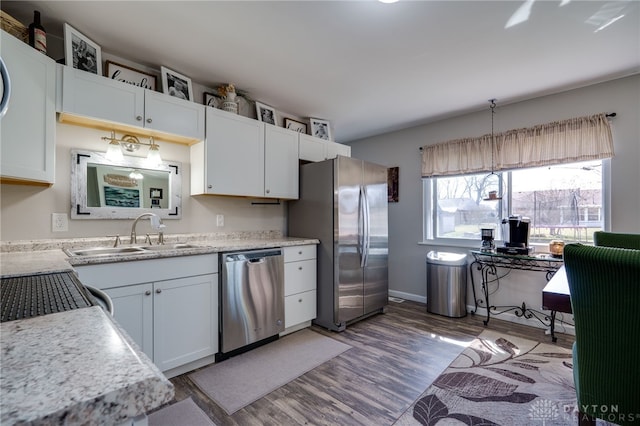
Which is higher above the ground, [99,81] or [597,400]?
[99,81]

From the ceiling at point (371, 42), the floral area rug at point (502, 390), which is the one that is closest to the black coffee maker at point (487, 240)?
the floral area rug at point (502, 390)

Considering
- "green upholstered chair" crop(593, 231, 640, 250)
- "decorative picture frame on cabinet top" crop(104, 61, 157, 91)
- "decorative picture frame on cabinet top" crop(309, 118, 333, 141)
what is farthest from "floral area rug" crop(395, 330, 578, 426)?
"decorative picture frame on cabinet top" crop(104, 61, 157, 91)

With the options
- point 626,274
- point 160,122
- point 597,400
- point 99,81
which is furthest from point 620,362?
point 99,81

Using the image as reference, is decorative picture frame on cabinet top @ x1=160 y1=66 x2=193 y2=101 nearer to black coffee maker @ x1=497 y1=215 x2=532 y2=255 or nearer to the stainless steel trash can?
the stainless steel trash can

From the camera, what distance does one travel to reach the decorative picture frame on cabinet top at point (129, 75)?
224 centimetres

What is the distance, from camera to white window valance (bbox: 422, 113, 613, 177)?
110 inches

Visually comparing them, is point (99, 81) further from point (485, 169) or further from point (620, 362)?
point (485, 169)

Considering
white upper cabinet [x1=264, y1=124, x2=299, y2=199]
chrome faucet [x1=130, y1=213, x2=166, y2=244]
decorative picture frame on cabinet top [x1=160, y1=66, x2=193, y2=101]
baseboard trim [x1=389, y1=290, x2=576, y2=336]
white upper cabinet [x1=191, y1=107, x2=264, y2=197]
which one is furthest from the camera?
white upper cabinet [x1=264, y1=124, x2=299, y2=199]

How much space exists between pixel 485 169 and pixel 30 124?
159 inches

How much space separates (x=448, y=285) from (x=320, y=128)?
8.14 ft

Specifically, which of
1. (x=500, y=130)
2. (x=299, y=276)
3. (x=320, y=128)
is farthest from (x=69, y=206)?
(x=500, y=130)

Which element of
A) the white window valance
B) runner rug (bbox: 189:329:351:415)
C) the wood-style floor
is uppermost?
the white window valance

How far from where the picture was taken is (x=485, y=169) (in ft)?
11.3

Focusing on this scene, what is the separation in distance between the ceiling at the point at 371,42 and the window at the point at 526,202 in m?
0.90
